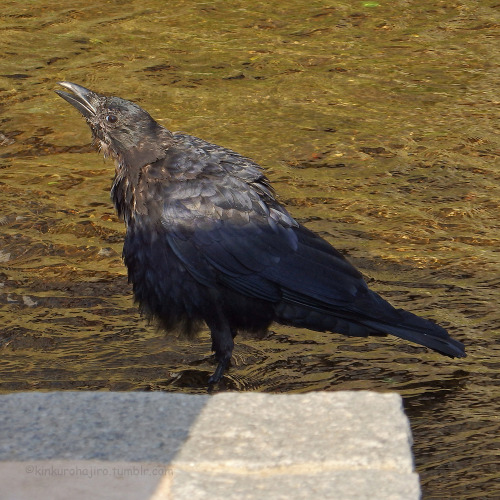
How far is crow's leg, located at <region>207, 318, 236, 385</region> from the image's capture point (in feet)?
15.6

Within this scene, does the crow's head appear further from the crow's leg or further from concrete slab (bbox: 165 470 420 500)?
concrete slab (bbox: 165 470 420 500)

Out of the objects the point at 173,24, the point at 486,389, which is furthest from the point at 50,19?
the point at 486,389

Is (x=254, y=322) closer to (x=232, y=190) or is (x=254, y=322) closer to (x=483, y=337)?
(x=232, y=190)

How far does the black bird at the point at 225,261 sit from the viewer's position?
4.62 m

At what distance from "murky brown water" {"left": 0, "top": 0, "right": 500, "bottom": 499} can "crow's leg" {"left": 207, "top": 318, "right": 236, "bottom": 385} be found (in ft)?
0.23

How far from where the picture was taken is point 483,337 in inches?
197

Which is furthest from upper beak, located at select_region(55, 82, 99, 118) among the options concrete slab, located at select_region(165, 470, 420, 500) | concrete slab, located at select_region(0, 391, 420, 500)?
concrete slab, located at select_region(165, 470, 420, 500)

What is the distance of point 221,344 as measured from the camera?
477cm

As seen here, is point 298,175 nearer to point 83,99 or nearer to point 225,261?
point 83,99

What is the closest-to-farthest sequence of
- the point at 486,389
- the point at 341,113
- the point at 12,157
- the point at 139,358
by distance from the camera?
the point at 486,389
the point at 139,358
the point at 12,157
the point at 341,113

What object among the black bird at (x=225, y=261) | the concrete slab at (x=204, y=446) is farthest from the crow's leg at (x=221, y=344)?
the concrete slab at (x=204, y=446)

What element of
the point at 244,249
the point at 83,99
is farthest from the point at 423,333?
the point at 83,99

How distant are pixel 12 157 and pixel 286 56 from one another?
10.3ft

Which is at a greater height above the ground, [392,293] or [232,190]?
[232,190]
